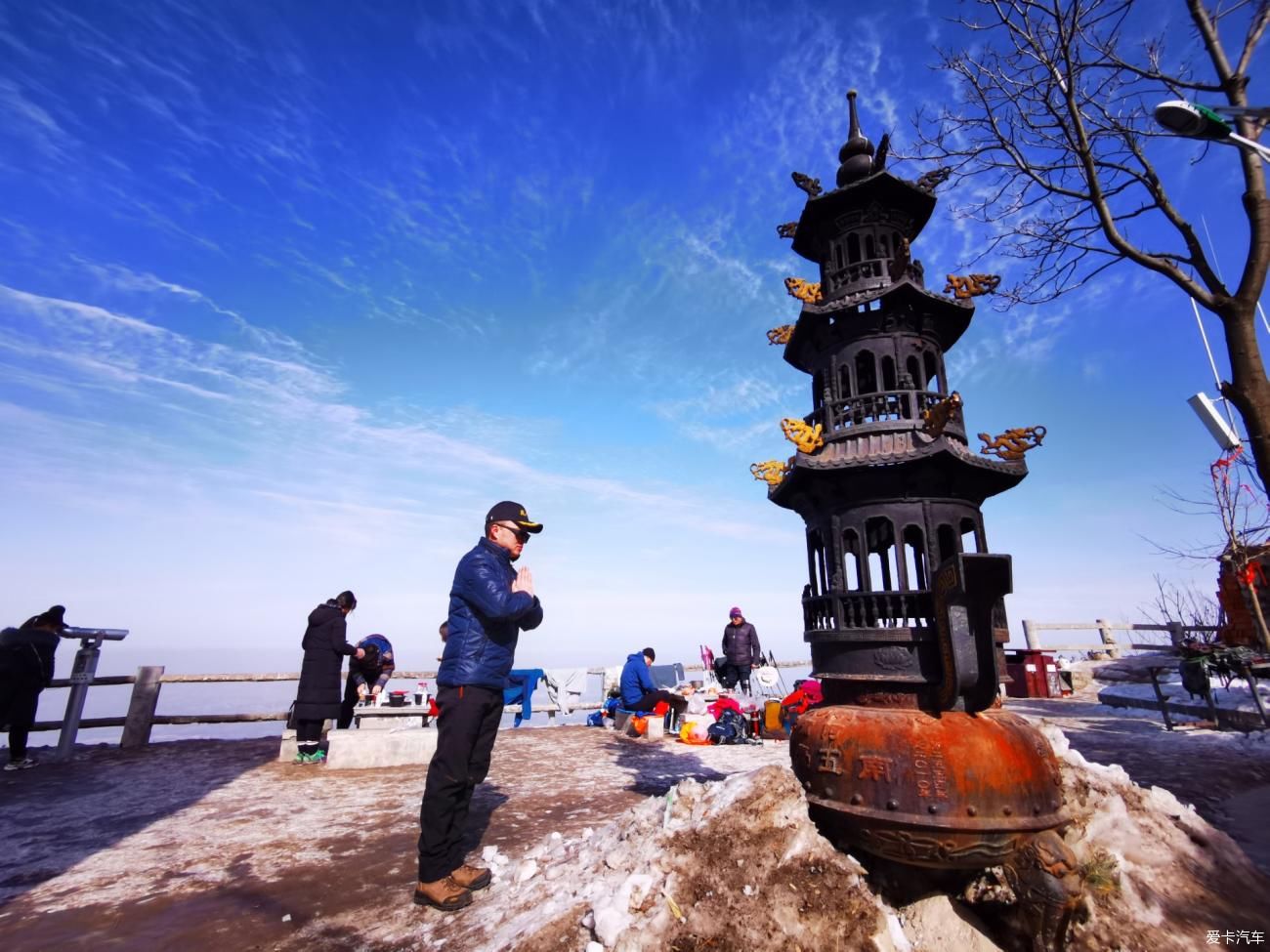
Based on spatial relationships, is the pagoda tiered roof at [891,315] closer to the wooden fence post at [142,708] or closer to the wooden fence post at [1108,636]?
the wooden fence post at [142,708]

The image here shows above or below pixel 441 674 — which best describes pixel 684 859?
below

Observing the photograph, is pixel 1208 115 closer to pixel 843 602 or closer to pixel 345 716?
pixel 843 602

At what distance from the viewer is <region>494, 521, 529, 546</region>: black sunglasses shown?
481cm

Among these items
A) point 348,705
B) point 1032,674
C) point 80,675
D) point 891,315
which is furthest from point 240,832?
point 1032,674

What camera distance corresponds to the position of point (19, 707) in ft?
27.5

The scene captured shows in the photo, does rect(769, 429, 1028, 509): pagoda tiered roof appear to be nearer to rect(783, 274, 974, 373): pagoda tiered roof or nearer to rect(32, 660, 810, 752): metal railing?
rect(783, 274, 974, 373): pagoda tiered roof

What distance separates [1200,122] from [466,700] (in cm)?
710

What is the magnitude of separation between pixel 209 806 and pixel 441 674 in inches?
191

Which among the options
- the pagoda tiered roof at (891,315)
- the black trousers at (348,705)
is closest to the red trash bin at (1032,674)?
the pagoda tiered roof at (891,315)

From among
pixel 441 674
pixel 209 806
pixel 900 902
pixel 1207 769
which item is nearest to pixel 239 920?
pixel 441 674

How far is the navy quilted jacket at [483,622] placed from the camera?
4289mm

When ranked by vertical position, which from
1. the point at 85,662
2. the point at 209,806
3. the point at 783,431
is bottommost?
the point at 209,806

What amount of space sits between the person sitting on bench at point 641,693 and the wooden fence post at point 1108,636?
1467 centimetres

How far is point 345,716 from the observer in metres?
10.5
